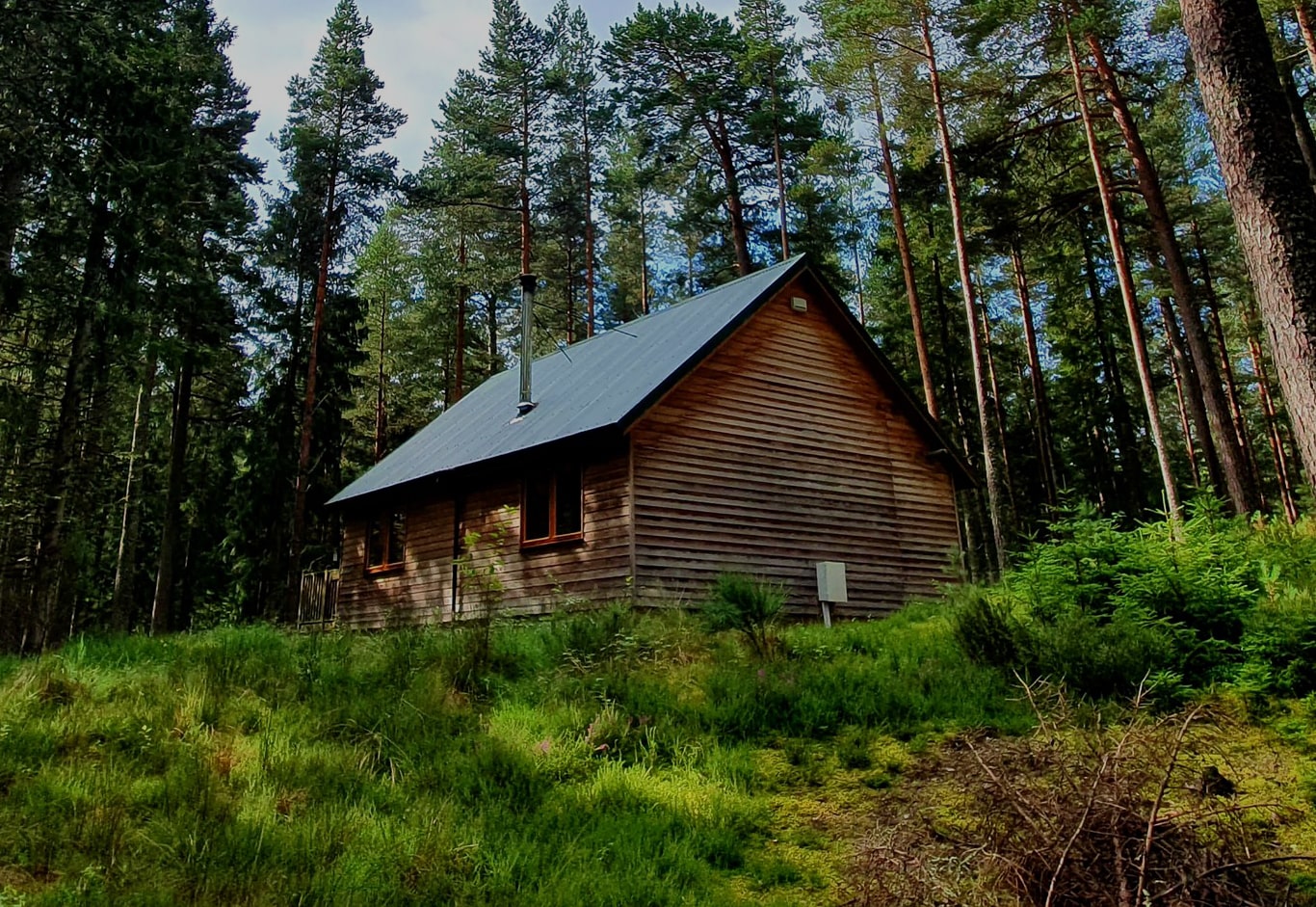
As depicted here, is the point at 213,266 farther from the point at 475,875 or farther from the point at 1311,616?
the point at 1311,616

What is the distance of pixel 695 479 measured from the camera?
47.5 ft

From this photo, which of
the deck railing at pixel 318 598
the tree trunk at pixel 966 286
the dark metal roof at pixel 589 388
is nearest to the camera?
the dark metal roof at pixel 589 388

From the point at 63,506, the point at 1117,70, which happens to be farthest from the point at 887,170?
the point at 63,506

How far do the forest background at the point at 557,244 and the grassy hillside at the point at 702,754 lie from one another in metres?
2.28

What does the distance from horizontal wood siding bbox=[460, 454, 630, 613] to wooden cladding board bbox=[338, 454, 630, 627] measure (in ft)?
0.05

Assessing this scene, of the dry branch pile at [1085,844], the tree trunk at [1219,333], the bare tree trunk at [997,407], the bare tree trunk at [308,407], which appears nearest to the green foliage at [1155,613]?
the dry branch pile at [1085,844]

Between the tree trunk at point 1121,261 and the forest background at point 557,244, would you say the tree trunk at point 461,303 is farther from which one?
the tree trunk at point 1121,261

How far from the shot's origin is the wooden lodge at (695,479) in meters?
14.0

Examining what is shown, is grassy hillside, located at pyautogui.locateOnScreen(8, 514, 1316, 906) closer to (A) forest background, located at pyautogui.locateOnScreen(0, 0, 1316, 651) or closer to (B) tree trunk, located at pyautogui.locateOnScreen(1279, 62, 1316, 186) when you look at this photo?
(A) forest background, located at pyautogui.locateOnScreen(0, 0, 1316, 651)

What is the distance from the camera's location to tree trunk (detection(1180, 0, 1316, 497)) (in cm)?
540

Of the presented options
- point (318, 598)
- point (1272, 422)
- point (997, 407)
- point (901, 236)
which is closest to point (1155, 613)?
point (318, 598)

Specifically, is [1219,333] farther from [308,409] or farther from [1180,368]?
[308,409]

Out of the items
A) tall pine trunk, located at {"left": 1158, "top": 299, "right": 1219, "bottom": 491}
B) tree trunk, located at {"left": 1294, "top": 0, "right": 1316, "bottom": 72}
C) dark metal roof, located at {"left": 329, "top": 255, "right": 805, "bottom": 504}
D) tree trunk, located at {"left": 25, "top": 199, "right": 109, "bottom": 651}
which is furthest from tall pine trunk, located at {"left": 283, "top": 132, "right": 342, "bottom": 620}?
tree trunk, located at {"left": 1294, "top": 0, "right": 1316, "bottom": 72}

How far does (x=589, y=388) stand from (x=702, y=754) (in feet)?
34.3
